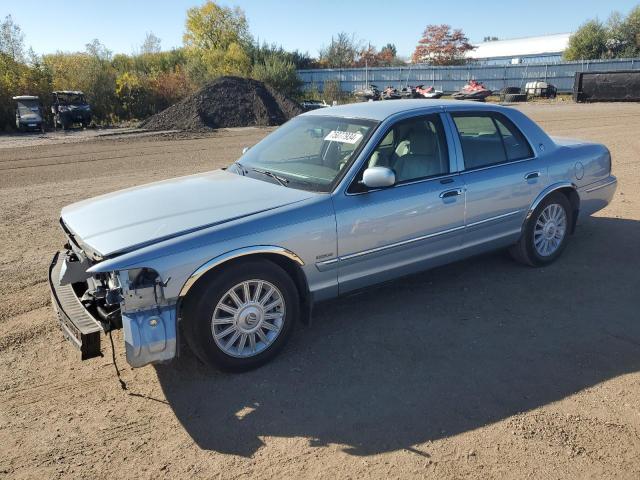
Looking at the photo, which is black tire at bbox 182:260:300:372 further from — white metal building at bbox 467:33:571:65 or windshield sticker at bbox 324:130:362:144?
white metal building at bbox 467:33:571:65

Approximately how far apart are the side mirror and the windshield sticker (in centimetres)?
48

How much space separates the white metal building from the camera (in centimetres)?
8338

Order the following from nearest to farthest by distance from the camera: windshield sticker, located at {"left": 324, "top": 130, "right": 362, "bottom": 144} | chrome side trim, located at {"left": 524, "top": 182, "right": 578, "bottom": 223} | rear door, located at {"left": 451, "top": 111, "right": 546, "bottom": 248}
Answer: windshield sticker, located at {"left": 324, "top": 130, "right": 362, "bottom": 144}, rear door, located at {"left": 451, "top": 111, "right": 546, "bottom": 248}, chrome side trim, located at {"left": 524, "top": 182, "right": 578, "bottom": 223}

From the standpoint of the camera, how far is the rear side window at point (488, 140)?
4.78 meters

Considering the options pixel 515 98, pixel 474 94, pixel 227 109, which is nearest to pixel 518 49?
pixel 515 98

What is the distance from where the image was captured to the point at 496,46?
98.7 m

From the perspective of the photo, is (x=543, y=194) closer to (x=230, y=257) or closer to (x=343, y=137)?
(x=343, y=137)

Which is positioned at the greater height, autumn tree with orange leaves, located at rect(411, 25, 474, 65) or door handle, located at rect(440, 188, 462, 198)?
autumn tree with orange leaves, located at rect(411, 25, 474, 65)

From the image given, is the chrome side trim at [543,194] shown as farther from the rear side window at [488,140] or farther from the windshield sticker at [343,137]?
the windshield sticker at [343,137]

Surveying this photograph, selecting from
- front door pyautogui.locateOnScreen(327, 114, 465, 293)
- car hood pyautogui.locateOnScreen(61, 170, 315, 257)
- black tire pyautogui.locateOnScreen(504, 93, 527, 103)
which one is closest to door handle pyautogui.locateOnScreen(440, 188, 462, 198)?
front door pyautogui.locateOnScreen(327, 114, 465, 293)

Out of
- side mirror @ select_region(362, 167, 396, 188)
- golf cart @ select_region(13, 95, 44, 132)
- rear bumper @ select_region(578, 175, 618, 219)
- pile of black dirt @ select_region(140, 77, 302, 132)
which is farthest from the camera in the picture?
pile of black dirt @ select_region(140, 77, 302, 132)

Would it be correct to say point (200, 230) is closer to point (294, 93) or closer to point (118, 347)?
point (118, 347)

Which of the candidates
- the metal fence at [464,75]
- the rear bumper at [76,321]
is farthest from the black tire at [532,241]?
the metal fence at [464,75]

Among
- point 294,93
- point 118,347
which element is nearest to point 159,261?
point 118,347
